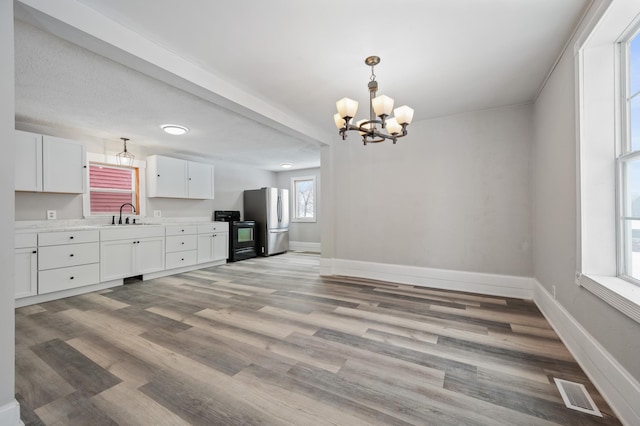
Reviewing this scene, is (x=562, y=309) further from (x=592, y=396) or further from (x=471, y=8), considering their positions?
(x=471, y=8)

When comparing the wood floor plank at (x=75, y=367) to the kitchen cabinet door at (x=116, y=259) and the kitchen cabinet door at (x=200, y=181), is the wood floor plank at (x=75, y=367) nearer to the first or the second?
the kitchen cabinet door at (x=116, y=259)

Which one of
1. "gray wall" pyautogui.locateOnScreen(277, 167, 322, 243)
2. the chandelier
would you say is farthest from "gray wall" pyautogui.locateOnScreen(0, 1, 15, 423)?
"gray wall" pyautogui.locateOnScreen(277, 167, 322, 243)

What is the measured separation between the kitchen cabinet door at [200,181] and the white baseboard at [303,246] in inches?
114

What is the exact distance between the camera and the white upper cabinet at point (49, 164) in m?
3.46

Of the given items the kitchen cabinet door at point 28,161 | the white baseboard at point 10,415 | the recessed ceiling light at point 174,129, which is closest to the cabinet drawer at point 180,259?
the kitchen cabinet door at point 28,161

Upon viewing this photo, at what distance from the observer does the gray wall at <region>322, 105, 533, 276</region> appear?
3420 mm

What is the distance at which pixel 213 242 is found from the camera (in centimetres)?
564

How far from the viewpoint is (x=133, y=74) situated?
2605mm

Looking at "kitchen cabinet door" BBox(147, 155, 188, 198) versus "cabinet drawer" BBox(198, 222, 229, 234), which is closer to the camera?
"kitchen cabinet door" BBox(147, 155, 188, 198)

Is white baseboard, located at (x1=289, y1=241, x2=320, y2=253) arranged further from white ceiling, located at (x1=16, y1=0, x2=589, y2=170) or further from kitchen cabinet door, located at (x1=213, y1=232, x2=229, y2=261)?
white ceiling, located at (x1=16, y1=0, x2=589, y2=170)

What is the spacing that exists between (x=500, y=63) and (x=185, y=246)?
5215 mm

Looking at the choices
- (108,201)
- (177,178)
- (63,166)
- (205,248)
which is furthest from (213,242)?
(63,166)

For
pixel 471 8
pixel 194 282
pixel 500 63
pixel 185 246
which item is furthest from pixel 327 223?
pixel 471 8

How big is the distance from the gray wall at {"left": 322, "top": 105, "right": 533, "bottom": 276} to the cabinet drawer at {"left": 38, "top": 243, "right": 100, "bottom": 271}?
11.7ft
